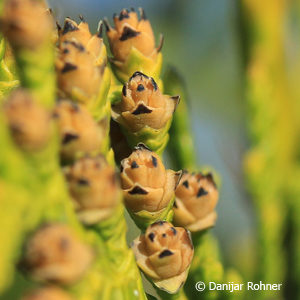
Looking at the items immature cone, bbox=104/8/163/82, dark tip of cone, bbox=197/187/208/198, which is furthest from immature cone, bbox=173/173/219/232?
immature cone, bbox=104/8/163/82

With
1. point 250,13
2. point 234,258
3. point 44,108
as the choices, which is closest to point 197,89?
point 234,258

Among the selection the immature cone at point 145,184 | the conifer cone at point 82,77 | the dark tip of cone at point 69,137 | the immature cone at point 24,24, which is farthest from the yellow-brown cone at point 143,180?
the immature cone at point 24,24

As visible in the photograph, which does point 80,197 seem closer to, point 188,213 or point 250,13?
point 188,213

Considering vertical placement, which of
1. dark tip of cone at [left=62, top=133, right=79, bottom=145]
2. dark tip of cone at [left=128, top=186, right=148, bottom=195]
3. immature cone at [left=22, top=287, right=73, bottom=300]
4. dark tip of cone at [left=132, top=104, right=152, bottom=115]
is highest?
dark tip of cone at [left=62, top=133, right=79, bottom=145]

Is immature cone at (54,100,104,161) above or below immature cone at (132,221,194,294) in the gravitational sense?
above

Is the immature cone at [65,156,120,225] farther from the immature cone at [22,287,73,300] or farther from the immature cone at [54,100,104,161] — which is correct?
the immature cone at [22,287,73,300]

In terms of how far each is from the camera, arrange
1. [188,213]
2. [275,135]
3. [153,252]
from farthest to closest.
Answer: [275,135] → [188,213] → [153,252]
